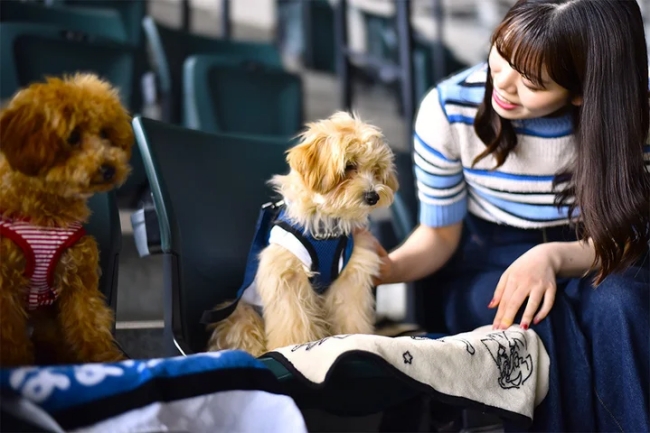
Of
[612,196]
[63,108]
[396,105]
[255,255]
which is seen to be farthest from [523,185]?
[396,105]

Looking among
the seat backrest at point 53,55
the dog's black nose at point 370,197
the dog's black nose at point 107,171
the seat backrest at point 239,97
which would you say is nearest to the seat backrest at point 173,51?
the seat backrest at point 239,97

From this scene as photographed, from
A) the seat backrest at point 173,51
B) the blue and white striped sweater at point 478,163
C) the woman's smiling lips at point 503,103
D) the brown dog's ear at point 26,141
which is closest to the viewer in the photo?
the brown dog's ear at point 26,141

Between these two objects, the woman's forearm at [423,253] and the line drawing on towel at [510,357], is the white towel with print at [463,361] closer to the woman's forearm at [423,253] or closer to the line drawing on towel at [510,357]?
the line drawing on towel at [510,357]

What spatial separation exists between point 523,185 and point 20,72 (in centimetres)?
159

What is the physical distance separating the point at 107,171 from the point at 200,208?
44cm

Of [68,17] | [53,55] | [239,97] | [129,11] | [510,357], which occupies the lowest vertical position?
[510,357]

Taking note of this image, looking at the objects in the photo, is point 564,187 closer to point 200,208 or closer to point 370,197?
point 370,197

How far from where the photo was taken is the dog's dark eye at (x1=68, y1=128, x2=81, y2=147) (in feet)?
3.06

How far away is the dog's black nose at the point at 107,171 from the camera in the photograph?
3.12 feet

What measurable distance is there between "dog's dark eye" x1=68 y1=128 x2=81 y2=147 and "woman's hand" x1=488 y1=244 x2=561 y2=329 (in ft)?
2.63

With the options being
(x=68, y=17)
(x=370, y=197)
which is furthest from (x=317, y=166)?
(x=68, y=17)

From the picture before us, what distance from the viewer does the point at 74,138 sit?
94 centimetres

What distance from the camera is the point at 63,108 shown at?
3.04 ft

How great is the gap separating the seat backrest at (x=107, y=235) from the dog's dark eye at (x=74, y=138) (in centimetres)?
24
